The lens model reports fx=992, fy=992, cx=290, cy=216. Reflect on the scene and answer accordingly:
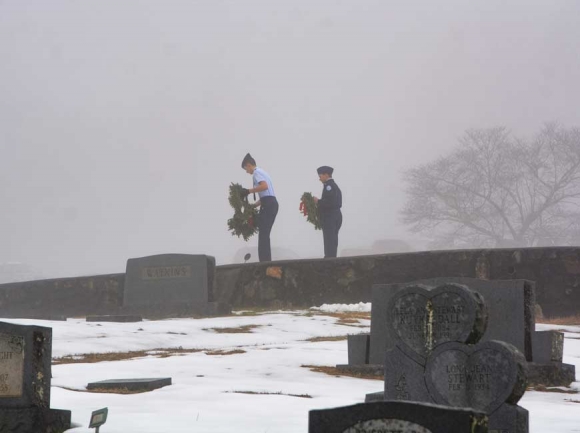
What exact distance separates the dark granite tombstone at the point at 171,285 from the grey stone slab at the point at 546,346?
28.6 ft

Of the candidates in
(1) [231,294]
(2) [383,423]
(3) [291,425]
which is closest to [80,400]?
(3) [291,425]

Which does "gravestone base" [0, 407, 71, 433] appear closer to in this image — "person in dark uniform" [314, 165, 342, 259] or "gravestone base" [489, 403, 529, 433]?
"gravestone base" [489, 403, 529, 433]

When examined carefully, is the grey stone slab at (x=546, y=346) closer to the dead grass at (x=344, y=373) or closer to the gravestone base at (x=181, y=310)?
the dead grass at (x=344, y=373)

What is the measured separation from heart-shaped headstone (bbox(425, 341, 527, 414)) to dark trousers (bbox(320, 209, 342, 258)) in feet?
43.4

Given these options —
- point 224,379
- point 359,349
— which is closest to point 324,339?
point 359,349

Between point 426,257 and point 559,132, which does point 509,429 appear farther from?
point 559,132

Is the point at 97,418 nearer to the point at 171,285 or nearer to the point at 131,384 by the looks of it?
the point at 131,384

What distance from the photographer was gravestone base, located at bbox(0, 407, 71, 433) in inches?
245

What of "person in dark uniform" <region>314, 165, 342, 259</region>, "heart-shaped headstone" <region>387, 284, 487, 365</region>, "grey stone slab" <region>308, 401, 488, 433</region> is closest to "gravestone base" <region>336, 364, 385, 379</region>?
"heart-shaped headstone" <region>387, 284, 487, 365</region>

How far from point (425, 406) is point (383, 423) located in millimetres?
171

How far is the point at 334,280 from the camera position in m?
17.8

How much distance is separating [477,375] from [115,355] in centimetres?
586

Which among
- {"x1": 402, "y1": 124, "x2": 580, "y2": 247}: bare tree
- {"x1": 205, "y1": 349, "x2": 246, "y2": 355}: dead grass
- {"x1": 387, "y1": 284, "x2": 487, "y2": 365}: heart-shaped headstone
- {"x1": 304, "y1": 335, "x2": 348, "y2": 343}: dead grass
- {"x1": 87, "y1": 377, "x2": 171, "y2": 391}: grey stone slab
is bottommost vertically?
{"x1": 87, "y1": 377, "x2": 171, "y2": 391}: grey stone slab

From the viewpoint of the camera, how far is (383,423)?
3631 millimetres
